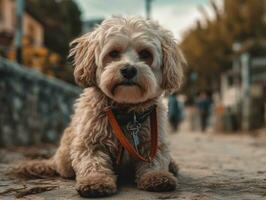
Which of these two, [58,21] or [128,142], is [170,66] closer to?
[128,142]

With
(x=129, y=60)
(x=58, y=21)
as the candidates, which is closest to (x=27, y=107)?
(x=129, y=60)

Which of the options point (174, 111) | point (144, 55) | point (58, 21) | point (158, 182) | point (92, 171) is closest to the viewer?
point (158, 182)

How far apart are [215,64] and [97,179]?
42.3 meters

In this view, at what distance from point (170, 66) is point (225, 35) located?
38.0m

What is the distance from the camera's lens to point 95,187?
425 cm

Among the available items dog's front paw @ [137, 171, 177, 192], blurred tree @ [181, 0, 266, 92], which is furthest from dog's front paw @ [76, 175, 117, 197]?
blurred tree @ [181, 0, 266, 92]

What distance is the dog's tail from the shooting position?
5535 millimetres

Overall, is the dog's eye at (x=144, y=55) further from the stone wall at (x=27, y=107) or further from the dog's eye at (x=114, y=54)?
the stone wall at (x=27, y=107)

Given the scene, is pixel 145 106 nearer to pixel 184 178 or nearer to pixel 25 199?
pixel 184 178

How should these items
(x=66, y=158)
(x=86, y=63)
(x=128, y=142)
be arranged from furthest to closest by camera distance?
(x=66, y=158)
(x=86, y=63)
(x=128, y=142)

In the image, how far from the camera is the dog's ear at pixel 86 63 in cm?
505

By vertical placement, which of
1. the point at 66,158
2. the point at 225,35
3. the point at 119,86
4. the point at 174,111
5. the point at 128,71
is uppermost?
the point at 225,35

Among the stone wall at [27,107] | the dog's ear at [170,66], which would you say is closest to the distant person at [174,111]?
the stone wall at [27,107]

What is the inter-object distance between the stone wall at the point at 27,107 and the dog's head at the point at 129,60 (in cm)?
473
